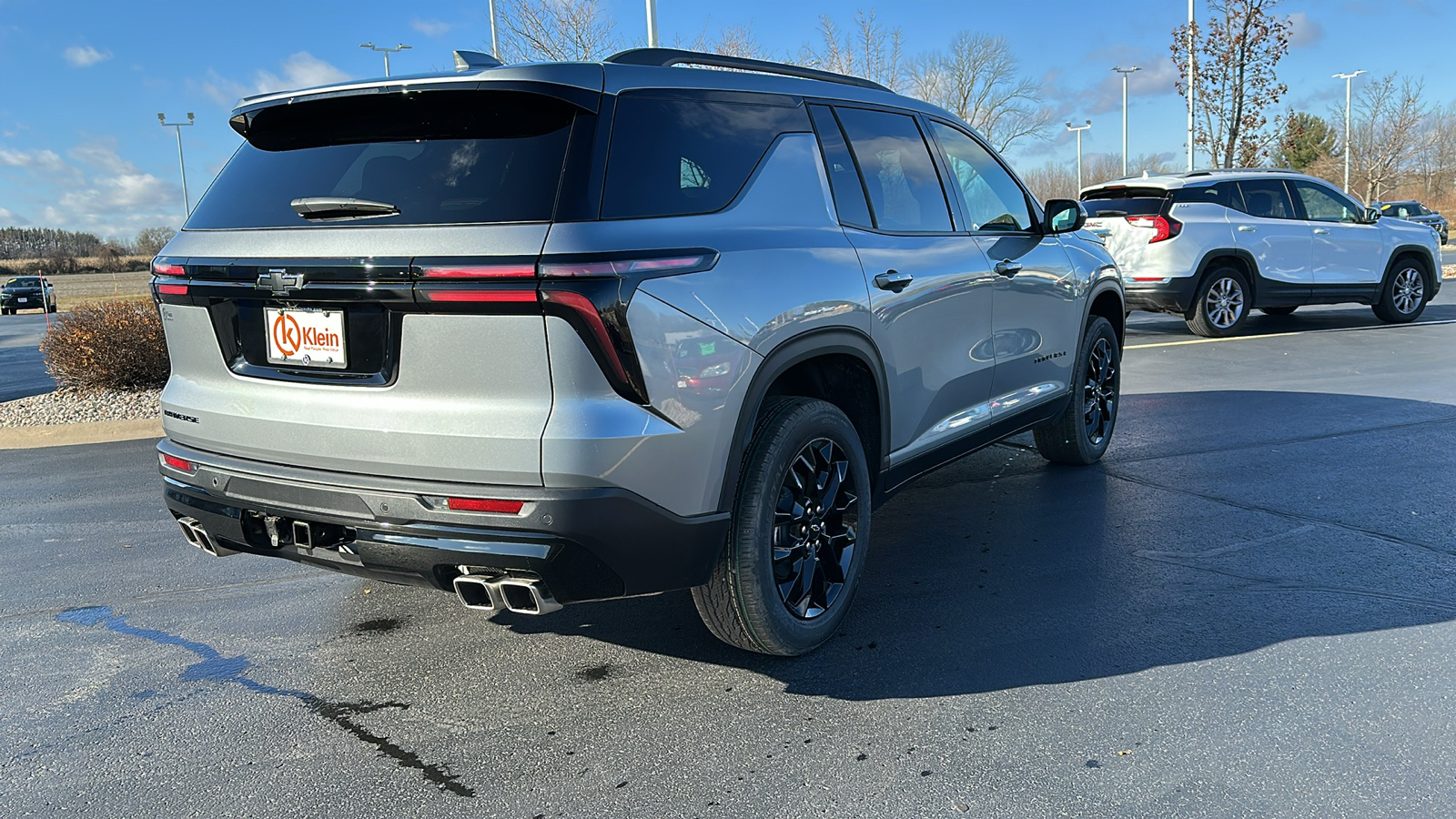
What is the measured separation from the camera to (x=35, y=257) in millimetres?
84500

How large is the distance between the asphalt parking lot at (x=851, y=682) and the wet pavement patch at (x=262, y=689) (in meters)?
0.01

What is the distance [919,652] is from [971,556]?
1.11 m

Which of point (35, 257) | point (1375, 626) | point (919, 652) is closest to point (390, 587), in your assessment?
point (919, 652)

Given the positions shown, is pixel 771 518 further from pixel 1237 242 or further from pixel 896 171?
pixel 1237 242

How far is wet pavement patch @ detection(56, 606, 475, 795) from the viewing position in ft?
9.61

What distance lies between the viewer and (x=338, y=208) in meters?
3.03

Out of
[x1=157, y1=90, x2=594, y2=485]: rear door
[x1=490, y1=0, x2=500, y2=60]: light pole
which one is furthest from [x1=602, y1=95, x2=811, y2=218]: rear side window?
[x1=490, y1=0, x2=500, y2=60]: light pole

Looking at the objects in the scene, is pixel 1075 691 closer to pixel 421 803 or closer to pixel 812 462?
pixel 812 462

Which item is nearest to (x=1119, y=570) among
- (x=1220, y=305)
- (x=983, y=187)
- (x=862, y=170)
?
(x=983, y=187)

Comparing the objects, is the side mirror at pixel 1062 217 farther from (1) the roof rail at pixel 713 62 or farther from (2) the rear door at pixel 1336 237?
(2) the rear door at pixel 1336 237

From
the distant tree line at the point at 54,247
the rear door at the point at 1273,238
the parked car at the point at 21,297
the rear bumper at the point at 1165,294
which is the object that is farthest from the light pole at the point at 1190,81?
the distant tree line at the point at 54,247

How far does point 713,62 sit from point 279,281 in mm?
1627

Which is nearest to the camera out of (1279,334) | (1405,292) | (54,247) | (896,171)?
(896,171)

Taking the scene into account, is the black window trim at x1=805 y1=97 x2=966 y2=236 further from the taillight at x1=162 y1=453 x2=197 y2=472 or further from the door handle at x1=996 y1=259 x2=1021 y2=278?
the taillight at x1=162 y1=453 x2=197 y2=472
